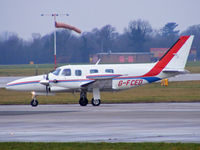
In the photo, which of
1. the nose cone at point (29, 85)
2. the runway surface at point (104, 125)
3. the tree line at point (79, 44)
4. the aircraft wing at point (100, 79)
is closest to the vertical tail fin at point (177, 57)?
the aircraft wing at point (100, 79)

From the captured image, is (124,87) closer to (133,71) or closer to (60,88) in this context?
(133,71)

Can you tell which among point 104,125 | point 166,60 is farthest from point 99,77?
point 104,125

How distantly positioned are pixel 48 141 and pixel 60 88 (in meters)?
12.7

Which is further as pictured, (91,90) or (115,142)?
(91,90)

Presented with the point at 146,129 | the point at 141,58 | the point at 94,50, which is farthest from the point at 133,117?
the point at 94,50

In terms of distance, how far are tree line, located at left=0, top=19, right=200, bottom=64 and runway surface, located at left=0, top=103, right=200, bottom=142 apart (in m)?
85.3

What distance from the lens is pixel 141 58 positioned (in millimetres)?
104812

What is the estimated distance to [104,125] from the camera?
60.1ft

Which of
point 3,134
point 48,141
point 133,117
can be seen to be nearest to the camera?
point 48,141

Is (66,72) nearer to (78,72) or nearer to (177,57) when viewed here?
(78,72)

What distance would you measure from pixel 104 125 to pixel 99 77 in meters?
8.86

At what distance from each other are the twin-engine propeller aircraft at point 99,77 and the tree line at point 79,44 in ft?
261
